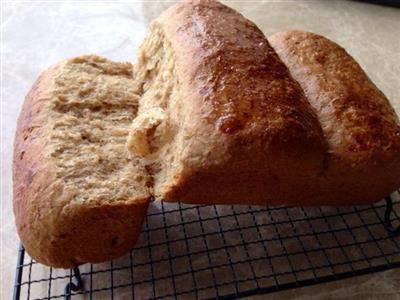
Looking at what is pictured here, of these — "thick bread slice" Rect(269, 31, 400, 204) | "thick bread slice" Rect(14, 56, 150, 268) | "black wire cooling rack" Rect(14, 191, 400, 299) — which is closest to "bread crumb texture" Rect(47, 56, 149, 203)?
"thick bread slice" Rect(14, 56, 150, 268)

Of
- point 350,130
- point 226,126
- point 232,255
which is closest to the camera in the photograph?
point 226,126

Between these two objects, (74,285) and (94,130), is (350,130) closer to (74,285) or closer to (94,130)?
(94,130)

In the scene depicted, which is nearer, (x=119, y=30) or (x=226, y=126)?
(x=226, y=126)

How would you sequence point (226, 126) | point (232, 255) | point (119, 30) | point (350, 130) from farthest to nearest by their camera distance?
point (119, 30)
point (232, 255)
point (350, 130)
point (226, 126)

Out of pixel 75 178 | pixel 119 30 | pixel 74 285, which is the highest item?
pixel 75 178

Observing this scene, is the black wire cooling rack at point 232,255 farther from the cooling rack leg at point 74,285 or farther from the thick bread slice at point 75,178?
the thick bread slice at point 75,178

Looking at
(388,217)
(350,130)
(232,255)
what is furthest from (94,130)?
(388,217)

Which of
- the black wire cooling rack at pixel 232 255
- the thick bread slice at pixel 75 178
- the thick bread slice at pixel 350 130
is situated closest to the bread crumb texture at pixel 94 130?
the thick bread slice at pixel 75 178

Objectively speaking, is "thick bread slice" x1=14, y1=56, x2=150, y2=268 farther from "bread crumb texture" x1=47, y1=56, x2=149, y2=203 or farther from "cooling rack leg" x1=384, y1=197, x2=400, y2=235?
"cooling rack leg" x1=384, y1=197, x2=400, y2=235
